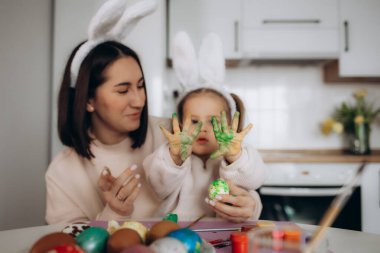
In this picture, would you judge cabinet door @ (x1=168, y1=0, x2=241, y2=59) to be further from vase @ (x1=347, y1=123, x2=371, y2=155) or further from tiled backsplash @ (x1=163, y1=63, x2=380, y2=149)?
vase @ (x1=347, y1=123, x2=371, y2=155)

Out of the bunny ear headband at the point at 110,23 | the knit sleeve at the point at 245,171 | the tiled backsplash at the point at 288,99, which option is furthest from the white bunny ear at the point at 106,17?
the tiled backsplash at the point at 288,99

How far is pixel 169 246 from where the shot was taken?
50 centimetres

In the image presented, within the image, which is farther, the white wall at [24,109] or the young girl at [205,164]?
the white wall at [24,109]

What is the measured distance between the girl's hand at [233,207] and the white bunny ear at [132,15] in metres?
0.75

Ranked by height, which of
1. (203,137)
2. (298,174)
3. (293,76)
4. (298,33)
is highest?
(298,33)

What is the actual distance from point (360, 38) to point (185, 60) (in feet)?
5.09

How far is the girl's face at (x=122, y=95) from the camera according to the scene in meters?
1.28

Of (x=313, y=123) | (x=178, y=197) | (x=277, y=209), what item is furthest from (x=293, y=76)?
(x=178, y=197)

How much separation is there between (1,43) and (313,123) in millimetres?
2079

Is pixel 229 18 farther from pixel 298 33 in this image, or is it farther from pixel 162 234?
pixel 162 234

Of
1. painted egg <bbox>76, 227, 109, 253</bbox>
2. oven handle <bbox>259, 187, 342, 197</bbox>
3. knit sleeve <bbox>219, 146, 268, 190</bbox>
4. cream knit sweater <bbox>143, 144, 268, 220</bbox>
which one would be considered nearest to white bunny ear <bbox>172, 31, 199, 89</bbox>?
cream knit sweater <bbox>143, 144, 268, 220</bbox>

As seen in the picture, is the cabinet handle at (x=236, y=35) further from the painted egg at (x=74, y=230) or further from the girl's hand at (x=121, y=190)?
the painted egg at (x=74, y=230)

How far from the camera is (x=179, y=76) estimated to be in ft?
4.41

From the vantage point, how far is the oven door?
6.63 feet
